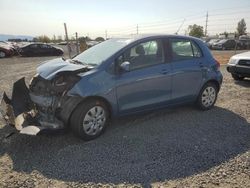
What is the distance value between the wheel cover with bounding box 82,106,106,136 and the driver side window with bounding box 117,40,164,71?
907mm

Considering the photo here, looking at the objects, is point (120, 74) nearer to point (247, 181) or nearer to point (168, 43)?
point (168, 43)

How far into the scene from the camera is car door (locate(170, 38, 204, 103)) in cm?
591

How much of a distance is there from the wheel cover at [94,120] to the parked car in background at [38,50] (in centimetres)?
2349

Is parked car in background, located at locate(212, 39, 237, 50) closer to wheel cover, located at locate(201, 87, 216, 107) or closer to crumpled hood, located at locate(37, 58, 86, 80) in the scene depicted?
wheel cover, located at locate(201, 87, 216, 107)

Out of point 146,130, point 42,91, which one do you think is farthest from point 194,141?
point 42,91

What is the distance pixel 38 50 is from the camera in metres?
27.3

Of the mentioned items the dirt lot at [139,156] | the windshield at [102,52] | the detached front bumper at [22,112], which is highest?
the windshield at [102,52]

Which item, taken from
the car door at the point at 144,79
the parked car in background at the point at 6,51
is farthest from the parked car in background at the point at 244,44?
the car door at the point at 144,79

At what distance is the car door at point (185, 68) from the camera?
5.91 metres

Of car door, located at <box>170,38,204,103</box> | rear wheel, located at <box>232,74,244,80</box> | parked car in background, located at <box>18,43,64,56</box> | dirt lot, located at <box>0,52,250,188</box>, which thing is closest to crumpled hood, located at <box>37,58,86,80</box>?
dirt lot, located at <box>0,52,250,188</box>

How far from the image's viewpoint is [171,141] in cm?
489

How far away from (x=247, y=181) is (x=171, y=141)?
1414 millimetres

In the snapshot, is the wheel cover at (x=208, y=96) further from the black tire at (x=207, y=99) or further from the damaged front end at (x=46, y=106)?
the damaged front end at (x=46, y=106)

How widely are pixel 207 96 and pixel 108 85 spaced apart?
109 inches
